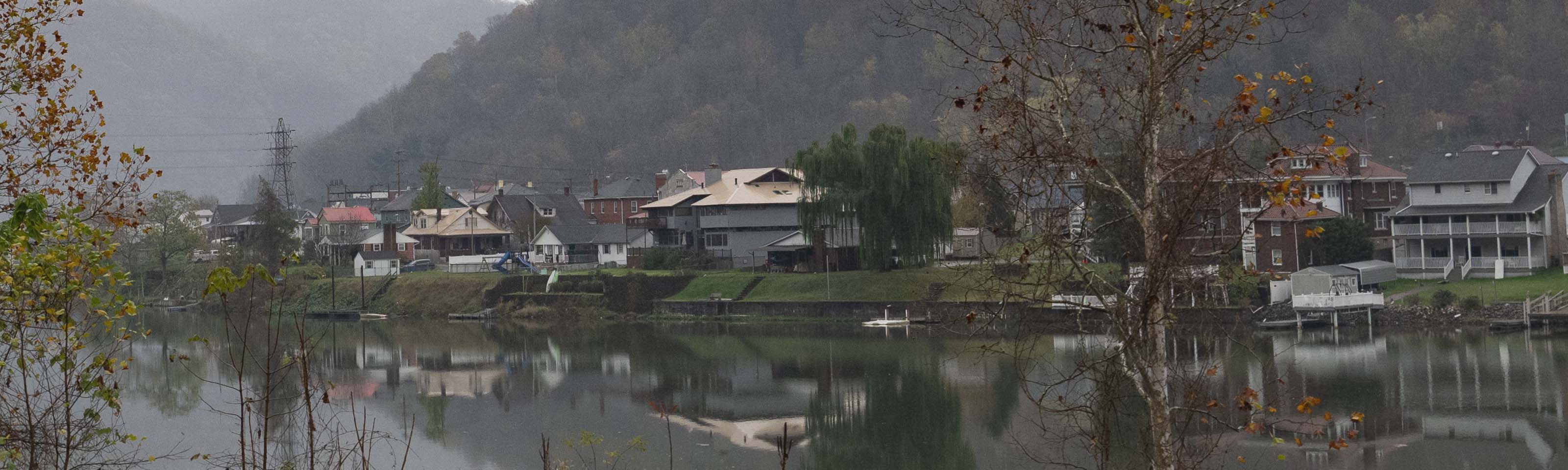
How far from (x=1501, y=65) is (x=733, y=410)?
280 ft

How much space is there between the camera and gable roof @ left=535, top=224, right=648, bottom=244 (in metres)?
63.3

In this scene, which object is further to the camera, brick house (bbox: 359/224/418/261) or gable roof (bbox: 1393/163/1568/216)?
brick house (bbox: 359/224/418/261)

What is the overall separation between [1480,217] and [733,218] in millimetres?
30518

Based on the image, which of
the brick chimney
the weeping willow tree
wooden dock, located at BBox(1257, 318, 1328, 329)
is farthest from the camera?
the brick chimney

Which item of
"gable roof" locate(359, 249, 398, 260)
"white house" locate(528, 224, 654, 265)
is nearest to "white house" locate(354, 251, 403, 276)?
"gable roof" locate(359, 249, 398, 260)

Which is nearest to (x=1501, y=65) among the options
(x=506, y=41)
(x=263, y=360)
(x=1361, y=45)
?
(x=1361, y=45)

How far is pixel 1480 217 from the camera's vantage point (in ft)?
140

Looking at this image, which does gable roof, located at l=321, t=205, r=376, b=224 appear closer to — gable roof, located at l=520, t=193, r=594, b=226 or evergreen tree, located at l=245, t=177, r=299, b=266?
gable roof, located at l=520, t=193, r=594, b=226

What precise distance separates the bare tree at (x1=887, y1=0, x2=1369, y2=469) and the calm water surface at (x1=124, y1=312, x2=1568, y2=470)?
8.69m

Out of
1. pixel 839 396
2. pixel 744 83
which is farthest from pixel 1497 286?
pixel 744 83

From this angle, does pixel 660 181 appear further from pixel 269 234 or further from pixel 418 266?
pixel 269 234

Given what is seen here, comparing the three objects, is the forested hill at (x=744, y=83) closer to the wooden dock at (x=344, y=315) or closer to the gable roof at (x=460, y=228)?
the gable roof at (x=460, y=228)

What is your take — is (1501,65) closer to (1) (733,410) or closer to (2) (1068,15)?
(1) (733,410)

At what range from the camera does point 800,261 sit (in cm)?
5109
